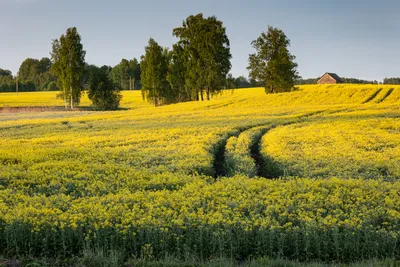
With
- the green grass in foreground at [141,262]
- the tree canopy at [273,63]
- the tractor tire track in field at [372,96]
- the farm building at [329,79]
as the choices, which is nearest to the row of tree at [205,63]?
the tree canopy at [273,63]

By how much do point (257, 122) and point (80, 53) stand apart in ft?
163

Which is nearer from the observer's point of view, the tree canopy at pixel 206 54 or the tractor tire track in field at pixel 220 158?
the tractor tire track in field at pixel 220 158

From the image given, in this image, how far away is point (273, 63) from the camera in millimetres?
73188

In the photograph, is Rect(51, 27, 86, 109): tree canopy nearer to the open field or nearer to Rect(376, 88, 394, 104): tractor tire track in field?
Rect(376, 88, 394, 104): tractor tire track in field

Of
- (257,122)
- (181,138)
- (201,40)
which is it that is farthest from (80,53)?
(181,138)

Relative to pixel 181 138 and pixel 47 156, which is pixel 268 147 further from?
pixel 47 156

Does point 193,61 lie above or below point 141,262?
above

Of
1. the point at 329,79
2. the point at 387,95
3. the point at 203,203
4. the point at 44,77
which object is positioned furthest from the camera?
the point at 44,77

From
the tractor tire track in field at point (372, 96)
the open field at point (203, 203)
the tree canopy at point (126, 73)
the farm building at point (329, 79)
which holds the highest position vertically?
the tree canopy at point (126, 73)

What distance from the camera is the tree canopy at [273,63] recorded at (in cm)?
7412

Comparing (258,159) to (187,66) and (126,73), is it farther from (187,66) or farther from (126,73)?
(126,73)

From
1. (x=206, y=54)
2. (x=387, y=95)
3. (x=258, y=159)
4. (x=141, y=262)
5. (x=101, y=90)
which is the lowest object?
(x=258, y=159)

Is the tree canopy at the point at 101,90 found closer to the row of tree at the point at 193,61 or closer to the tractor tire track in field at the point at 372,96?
the row of tree at the point at 193,61

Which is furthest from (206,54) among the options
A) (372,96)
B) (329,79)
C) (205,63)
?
(329,79)
